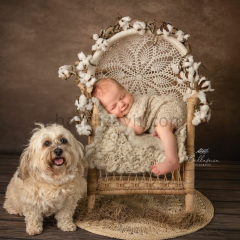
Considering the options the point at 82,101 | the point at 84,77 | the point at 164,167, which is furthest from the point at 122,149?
the point at 84,77

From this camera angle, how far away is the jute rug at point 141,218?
1.97 meters

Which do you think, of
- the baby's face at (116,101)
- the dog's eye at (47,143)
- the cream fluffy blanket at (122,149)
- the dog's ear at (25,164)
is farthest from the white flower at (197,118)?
the dog's ear at (25,164)

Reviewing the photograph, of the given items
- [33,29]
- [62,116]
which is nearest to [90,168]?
[62,116]

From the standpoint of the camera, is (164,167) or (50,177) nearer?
(50,177)

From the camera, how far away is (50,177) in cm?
186

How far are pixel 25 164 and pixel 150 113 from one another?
2.87 feet

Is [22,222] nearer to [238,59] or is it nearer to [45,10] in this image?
[45,10]

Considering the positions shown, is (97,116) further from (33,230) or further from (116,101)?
(33,230)

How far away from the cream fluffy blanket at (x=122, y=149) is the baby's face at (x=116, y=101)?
0.28ft

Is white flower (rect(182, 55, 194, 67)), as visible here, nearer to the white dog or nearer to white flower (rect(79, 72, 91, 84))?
white flower (rect(79, 72, 91, 84))

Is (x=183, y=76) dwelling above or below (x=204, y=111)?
above


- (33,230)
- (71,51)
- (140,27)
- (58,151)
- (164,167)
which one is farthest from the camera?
(71,51)

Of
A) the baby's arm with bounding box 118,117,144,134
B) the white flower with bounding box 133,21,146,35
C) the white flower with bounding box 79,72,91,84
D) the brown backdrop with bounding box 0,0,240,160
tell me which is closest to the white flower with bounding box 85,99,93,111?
the white flower with bounding box 79,72,91,84

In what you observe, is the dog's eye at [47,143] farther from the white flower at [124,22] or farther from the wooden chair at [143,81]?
the white flower at [124,22]
